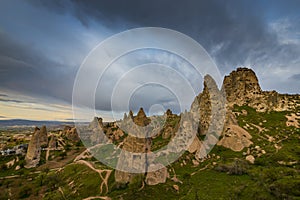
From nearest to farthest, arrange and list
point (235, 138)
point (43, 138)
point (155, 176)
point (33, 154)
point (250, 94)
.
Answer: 1. point (155, 176)
2. point (235, 138)
3. point (33, 154)
4. point (43, 138)
5. point (250, 94)

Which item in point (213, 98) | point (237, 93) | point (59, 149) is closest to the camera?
point (213, 98)

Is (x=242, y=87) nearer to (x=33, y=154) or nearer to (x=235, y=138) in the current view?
(x=235, y=138)

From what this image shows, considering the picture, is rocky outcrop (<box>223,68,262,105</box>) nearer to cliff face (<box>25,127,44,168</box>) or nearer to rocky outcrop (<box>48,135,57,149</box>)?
rocky outcrop (<box>48,135,57,149</box>)

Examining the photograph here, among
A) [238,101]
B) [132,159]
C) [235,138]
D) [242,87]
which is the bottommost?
[132,159]

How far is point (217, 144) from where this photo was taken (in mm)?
96812

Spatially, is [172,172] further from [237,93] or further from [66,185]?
[237,93]

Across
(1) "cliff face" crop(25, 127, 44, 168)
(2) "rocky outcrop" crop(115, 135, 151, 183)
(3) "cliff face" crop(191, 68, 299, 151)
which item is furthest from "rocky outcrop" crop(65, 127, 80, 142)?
(2) "rocky outcrop" crop(115, 135, 151, 183)

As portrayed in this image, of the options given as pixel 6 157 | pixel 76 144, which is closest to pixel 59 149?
pixel 76 144

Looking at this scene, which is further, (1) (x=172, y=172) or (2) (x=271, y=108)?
(2) (x=271, y=108)

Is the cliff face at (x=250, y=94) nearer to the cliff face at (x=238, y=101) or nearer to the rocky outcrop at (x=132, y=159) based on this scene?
the cliff face at (x=238, y=101)

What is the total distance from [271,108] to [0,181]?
163354mm

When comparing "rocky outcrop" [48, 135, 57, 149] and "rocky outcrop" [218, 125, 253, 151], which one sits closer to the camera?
"rocky outcrop" [218, 125, 253, 151]

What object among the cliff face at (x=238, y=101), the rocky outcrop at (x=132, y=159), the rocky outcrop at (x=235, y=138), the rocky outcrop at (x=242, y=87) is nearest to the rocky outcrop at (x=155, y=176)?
the rocky outcrop at (x=132, y=159)

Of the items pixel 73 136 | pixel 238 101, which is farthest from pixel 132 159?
pixel 238 101
